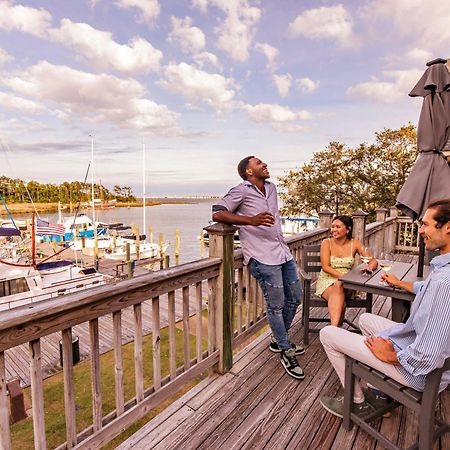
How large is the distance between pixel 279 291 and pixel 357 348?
899 mm

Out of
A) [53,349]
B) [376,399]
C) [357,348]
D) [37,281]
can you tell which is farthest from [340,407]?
[37,281]

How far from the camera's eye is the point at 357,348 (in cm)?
171

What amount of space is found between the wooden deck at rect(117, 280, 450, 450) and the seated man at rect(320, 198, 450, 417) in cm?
40

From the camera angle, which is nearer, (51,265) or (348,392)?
(348,392)

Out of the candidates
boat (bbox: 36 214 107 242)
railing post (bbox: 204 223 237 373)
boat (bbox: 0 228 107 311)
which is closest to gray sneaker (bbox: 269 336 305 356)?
railing post (bbox: 204 223 237 373)

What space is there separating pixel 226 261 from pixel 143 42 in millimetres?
9516

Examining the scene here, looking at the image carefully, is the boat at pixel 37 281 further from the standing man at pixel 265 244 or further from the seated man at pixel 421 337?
the seated man at pixel 421 337

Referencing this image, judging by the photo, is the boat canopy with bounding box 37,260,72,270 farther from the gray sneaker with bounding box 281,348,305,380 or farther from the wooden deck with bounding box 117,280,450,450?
the gray sneaker with bounding box 281,348,305,380

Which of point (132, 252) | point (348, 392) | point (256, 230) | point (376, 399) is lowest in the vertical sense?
point (132, 252)

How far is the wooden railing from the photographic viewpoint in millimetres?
1289

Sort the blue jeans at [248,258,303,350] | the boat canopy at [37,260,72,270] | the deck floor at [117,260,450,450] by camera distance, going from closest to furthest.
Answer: the deck floor at [117,260,450,450], the blue jeans at [248,258,303,350], the boat canopy at [37,260,72,270]

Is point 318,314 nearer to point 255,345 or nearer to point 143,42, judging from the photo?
point 255,345

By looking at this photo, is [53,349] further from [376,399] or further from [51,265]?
[376,399]

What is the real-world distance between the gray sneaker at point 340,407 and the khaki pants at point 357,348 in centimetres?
5
